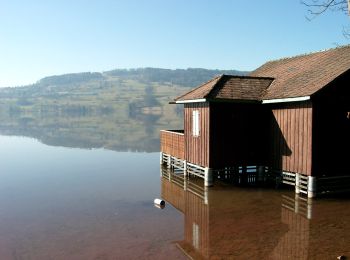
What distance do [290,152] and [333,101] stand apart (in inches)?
120

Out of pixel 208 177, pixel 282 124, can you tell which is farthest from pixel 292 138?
pixel 208 177

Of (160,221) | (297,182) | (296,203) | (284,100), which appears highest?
(284,100)

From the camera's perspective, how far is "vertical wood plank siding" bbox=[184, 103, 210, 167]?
2092cm

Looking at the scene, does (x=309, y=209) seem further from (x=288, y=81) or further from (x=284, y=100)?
(x=288, y=81)

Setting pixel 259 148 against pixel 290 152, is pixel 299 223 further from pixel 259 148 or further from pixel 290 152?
pixel 259 148

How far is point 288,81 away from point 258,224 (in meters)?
9.22

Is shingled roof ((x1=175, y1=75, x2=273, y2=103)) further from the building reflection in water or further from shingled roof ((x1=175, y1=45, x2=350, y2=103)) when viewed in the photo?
the building reflection in water

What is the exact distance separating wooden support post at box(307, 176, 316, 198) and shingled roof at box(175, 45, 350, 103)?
→ 144 inches

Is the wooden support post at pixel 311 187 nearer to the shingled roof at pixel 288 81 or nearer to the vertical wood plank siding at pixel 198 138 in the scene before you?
the shingled roof at pixel 288 81

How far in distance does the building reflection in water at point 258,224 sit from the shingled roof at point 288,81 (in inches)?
184

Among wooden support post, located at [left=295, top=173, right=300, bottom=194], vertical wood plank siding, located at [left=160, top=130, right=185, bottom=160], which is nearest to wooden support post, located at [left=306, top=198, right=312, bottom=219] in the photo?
wooden support post, located at [left=295, top=173, right=300, bottom=194]

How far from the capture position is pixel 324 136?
18219 mm

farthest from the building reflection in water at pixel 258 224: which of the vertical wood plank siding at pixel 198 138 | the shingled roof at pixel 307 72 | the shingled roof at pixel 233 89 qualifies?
the shingled roof at pixel 307 72

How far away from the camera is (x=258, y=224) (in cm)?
1458
